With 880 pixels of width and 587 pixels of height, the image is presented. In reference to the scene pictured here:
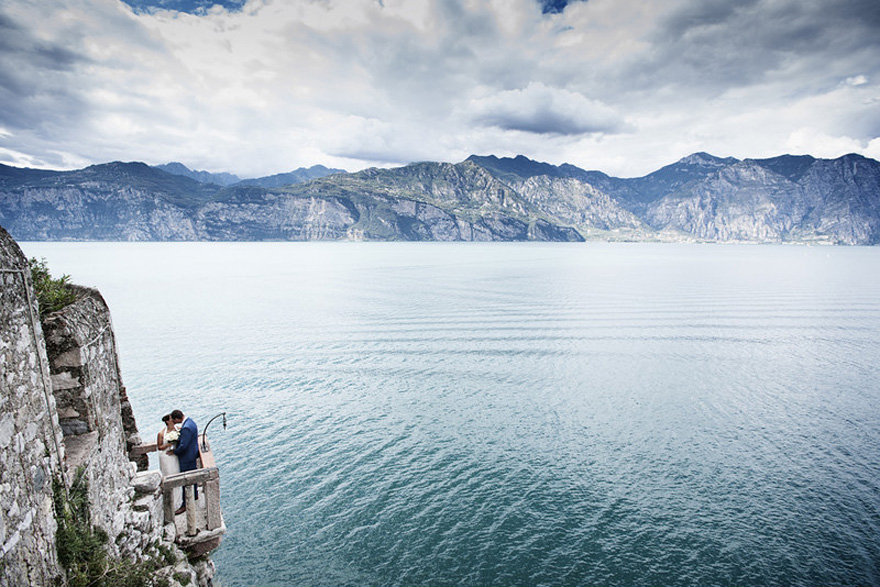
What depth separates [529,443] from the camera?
23.5m

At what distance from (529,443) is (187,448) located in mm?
16724

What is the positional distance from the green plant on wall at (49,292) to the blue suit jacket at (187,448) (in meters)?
4.66

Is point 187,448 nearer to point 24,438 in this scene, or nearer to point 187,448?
point 187,448

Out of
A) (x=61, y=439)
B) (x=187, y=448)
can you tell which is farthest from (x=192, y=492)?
(x=61, y=439)

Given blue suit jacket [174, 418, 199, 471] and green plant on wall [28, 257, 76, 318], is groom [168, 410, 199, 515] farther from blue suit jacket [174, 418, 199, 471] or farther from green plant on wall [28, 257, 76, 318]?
green plant on wall [28, 257, 76, 318]

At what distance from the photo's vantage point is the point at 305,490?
1889 centimetres

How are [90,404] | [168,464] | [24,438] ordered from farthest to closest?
[168,464] < [90,404] < [24,438]

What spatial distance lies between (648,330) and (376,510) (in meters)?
41.5

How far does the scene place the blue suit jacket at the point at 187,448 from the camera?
1234 centimetres

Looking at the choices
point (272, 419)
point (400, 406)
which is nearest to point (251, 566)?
point (272, 419)

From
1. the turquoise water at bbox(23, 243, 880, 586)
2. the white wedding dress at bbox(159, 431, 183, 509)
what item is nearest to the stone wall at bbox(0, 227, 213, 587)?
the white wedding dress at bbox(159, 431, 183, 509)

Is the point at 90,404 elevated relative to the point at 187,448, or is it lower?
elevated

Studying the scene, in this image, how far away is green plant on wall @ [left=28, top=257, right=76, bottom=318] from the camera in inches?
346

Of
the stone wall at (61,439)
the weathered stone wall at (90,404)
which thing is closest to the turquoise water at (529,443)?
the stone wall at (61,439)
